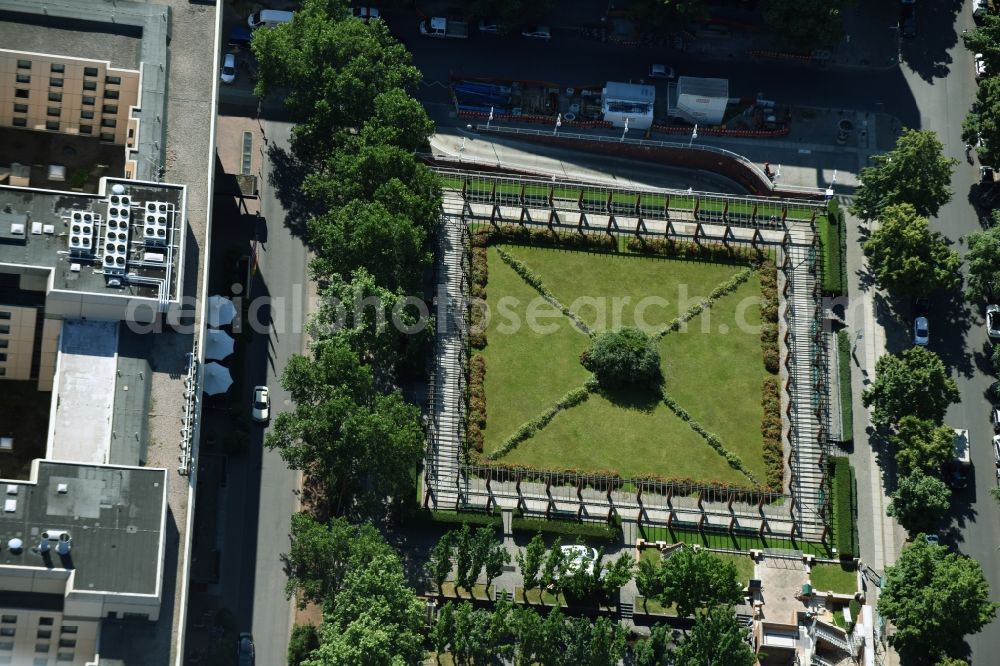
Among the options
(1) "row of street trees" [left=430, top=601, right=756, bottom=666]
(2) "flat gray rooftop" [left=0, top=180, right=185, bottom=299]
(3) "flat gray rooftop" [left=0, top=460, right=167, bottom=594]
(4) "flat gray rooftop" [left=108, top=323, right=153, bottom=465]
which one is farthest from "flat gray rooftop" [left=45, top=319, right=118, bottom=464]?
(1) "row of street trees" [left=430, top=601, right=756, bottom=666]

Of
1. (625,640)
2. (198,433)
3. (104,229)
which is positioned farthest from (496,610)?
(104,229)

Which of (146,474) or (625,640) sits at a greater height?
(146,474)

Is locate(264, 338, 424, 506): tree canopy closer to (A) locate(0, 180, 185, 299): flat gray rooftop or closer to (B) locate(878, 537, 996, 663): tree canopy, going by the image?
(A) locate(0, 180, 185, 299): flat gray rooftop

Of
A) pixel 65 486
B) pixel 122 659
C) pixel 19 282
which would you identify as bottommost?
pixel 122 659

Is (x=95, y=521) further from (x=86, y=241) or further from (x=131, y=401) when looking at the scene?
(x=86, y=241)

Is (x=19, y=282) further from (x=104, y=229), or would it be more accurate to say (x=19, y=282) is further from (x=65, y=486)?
(x=65, y=486)

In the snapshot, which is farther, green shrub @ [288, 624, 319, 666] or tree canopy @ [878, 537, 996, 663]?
tree canopy @ [878, 537, 996, 663]
